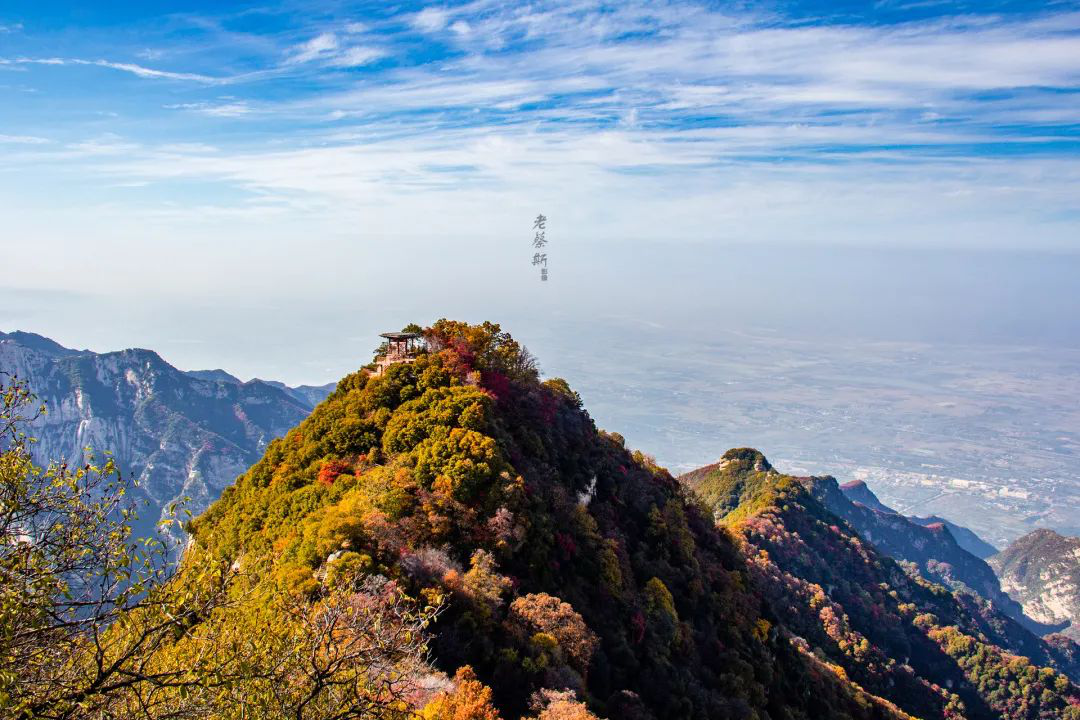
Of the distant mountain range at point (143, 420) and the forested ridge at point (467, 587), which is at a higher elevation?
the forested ridge at point (467, 587)

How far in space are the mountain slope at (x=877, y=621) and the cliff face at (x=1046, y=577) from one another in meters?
73.5

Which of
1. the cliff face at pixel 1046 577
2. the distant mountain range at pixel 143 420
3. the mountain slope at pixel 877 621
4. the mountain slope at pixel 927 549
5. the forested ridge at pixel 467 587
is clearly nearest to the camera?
the forested ridge at pixel 467 587

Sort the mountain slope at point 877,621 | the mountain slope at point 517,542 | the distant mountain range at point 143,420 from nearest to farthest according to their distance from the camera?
1. the mountain slope at point 517,542
2. the mountain slope at point 877,621
3. the distant mountain range at point 143,420

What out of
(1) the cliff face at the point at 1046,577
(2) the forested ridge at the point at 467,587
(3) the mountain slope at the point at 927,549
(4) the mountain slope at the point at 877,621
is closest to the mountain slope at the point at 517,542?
(2) the forested ridge at the point at 467,587

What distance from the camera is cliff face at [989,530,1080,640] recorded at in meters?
153

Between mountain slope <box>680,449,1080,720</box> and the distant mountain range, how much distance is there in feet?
357

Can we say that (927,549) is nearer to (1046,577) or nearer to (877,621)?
(1046,577)

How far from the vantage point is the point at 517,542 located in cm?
2736

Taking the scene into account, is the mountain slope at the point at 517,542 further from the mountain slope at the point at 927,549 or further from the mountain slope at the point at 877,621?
the mountain slope at the point at 927,549

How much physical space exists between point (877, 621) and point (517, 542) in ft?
194

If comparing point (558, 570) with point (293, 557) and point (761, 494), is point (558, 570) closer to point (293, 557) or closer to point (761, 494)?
point (293, 557)

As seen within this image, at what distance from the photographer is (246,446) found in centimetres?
16988

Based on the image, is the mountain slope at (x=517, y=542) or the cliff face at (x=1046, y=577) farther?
the cliff face at (x=1046, y=577)

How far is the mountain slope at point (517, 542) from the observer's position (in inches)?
899
